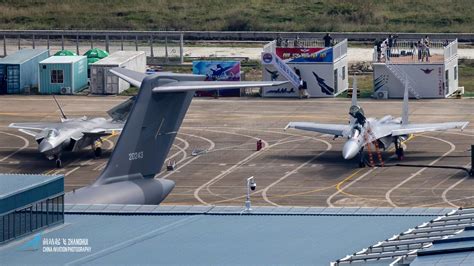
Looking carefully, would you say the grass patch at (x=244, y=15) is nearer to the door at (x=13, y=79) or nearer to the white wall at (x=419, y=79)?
the white wall at (x=419, y=79)

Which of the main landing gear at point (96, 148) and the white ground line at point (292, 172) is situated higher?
the main landing gear at point (96, 148)

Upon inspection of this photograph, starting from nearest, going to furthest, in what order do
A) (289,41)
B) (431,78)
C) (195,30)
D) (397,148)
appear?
(397,148), (431,78), (289,41), (195,30)

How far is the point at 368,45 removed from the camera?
434 ft

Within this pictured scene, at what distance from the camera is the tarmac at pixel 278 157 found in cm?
7194

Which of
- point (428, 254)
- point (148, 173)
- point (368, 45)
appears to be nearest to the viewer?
point (428, 254)

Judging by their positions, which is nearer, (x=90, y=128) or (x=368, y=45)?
(x=90, y=128)

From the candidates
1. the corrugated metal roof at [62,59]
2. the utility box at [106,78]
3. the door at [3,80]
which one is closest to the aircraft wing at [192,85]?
the utility box at [106,78]

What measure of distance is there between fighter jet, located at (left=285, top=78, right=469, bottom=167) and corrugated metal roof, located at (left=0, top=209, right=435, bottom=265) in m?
28.2

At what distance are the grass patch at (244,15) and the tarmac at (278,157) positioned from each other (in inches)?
1671

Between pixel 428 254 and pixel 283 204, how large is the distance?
29.8 m

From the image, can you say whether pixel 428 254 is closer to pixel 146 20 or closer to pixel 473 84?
pixel 473 84

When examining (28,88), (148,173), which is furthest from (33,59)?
(148,173)

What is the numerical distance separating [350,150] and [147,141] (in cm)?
2296

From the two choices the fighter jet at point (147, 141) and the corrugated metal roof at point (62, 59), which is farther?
the corrugated metal roof at point (62, 59)
